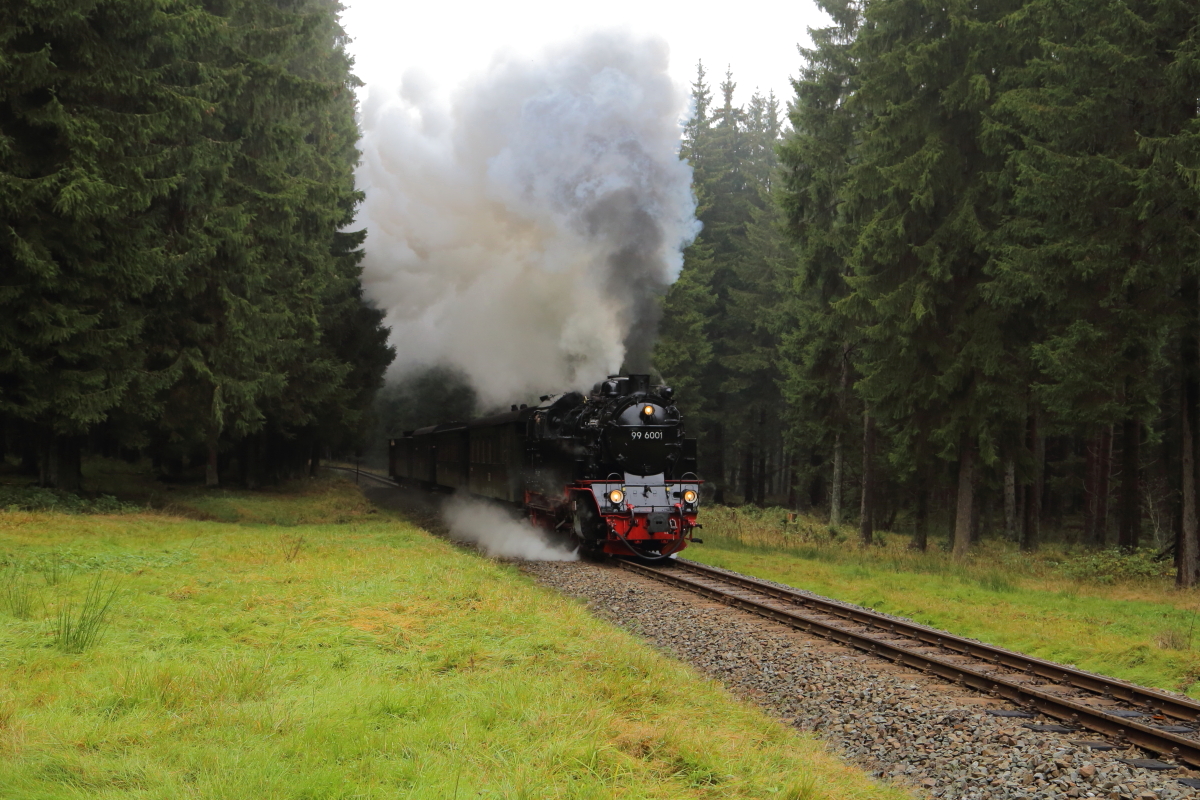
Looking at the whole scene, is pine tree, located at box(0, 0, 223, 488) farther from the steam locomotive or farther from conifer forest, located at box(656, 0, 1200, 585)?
conifer forest, located at box(656, 0, 1200, 585)

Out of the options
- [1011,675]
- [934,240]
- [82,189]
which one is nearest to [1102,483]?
[934,240]

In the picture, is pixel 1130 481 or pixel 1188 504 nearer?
pixel 1188 504

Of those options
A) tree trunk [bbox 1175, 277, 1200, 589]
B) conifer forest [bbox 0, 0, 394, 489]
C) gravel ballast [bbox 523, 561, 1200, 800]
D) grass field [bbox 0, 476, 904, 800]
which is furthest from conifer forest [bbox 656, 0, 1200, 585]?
conifer forest [bbox 0, 0, 394, 489]

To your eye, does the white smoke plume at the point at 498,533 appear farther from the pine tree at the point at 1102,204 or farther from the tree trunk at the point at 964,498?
the pine tree at the point at 1102,204

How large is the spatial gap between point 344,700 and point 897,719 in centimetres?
423

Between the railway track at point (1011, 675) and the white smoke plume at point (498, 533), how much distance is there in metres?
5.49

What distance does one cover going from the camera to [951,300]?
18953 millimetres

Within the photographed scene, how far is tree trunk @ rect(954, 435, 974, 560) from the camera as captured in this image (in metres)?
18.9

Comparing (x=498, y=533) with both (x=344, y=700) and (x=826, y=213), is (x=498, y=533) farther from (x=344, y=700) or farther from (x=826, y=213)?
(x=344, y=700)

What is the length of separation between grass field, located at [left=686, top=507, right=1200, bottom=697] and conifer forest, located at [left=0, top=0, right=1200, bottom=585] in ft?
5.01

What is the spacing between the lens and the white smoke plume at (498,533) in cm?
1695

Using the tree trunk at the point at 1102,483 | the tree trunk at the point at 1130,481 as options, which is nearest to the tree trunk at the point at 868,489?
the tree trunk at the point at 1130,481

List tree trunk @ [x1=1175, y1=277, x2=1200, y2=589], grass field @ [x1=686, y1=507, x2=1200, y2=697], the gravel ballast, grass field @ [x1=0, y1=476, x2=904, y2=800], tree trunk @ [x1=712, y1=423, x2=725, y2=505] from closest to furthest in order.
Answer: grass field @ [x1=0, y1=476, x2=904, y2=800]
the gravel ballast
grass field @ [x1=686, y1=507, x2=1200, y2=697]
tree trunk @ [x1=1175, y1=277, x2=1200, y2=589]
tree trunk @ [x1=712, y1=423, x2=725, y2=505]

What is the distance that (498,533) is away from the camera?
1967cm
